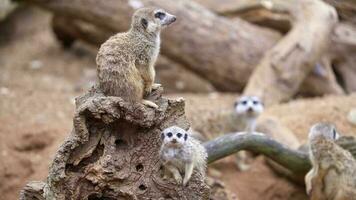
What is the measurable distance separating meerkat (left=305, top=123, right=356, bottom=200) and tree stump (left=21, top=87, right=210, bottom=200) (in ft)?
4.04

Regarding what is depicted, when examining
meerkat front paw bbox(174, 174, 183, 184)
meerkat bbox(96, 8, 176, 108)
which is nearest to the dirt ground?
meerkat front paw bbox(174, 174, 183, 184)

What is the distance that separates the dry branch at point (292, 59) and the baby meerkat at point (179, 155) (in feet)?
10.8

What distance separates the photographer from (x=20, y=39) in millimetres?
9781

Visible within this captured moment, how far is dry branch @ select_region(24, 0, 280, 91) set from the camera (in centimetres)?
740

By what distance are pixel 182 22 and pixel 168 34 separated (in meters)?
0.20

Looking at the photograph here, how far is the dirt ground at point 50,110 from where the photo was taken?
559cm

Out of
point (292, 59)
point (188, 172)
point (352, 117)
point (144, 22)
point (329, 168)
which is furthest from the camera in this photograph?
point (292, 59)

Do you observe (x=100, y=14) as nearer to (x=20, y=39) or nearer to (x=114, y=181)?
(x=20, y=39)

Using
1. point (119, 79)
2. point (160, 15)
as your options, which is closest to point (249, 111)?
point (160, 15)

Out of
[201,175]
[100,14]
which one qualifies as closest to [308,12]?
[100,14]

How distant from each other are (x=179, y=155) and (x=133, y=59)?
0.56 m

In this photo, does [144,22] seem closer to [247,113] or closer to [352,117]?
[247,113]

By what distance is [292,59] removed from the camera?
6.98 metres

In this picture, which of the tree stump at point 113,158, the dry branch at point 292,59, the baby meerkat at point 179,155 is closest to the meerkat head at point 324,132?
the baby meerkat at point 179,155
